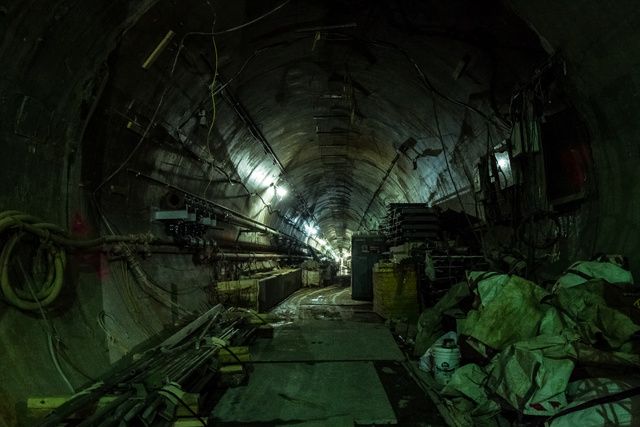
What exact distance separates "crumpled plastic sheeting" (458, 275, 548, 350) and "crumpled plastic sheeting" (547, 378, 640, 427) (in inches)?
28.7

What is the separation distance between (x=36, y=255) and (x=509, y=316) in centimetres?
507

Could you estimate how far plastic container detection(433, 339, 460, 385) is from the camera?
4.52 m

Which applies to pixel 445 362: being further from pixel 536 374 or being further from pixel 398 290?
pixel 398 290

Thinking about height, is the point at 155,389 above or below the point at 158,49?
below

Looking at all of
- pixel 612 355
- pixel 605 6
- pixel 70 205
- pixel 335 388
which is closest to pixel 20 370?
pixel 70 205

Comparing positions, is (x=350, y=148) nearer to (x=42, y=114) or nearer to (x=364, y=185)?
(x=364, y=185)

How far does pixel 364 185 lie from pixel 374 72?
9470 mm

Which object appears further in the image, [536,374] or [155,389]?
[155,389]

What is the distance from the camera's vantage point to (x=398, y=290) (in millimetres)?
8477

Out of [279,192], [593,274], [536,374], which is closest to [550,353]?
[536,374]

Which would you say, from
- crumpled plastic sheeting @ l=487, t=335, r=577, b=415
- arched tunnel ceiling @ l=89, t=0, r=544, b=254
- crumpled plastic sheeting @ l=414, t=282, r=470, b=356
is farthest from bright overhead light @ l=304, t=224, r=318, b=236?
crumpled plastic sheeting @ l=487, t=335, r=577, b=415

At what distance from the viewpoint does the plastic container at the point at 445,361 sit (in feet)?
14.8

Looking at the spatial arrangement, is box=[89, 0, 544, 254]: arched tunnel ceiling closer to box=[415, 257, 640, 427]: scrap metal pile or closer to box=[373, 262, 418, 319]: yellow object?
box=[373, 262, 418, 319]: yellow object

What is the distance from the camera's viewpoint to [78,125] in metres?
4.56
